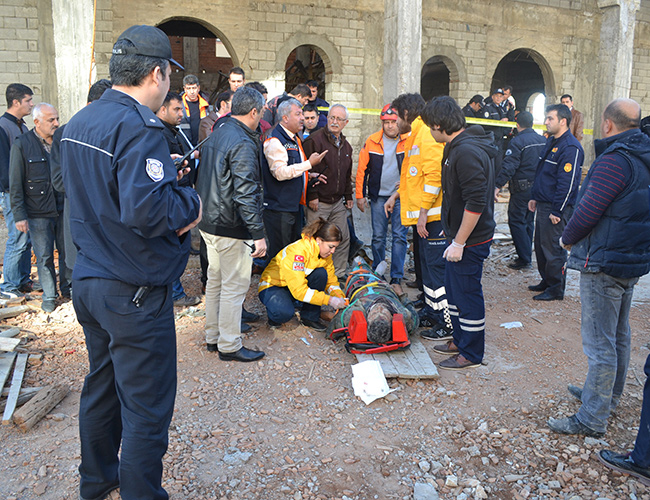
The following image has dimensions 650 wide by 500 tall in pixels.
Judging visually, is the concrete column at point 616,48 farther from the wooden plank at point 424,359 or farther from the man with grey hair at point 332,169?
the wooden plank at point 424,359

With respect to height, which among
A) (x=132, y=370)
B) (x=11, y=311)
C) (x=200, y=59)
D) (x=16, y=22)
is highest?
(x=200, y=59)

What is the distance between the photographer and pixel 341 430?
3.40 metres

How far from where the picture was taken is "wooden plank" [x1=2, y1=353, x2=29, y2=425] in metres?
3.35

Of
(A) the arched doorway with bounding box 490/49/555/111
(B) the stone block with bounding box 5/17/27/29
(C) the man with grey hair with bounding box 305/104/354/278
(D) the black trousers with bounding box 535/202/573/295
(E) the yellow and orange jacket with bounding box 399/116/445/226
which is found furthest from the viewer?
Result: (A) the arched doorway with bounding box 490/49/555/111

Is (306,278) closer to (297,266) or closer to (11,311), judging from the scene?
(297,266)

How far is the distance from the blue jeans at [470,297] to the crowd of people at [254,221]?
0.01 m

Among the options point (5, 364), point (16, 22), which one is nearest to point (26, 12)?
point (16, 22)

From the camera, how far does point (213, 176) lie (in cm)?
409

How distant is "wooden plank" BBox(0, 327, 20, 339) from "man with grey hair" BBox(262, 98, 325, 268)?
2.59m

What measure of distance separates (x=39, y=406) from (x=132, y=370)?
1.78 m

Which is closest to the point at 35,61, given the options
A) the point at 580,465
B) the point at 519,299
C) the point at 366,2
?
the point at 366,2

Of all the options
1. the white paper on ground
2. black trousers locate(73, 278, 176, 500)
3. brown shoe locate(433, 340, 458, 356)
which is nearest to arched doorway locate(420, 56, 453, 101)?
brown shoe locate(433, 340, 458, 356)

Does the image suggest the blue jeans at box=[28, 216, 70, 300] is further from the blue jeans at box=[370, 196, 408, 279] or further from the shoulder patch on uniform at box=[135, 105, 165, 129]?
the shoulder patch on uniform at box=[135, 105, 165, 129]

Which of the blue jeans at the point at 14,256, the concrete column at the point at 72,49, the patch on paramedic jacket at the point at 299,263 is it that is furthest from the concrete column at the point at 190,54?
the patch on paramedic jacket at the point at 299,263
